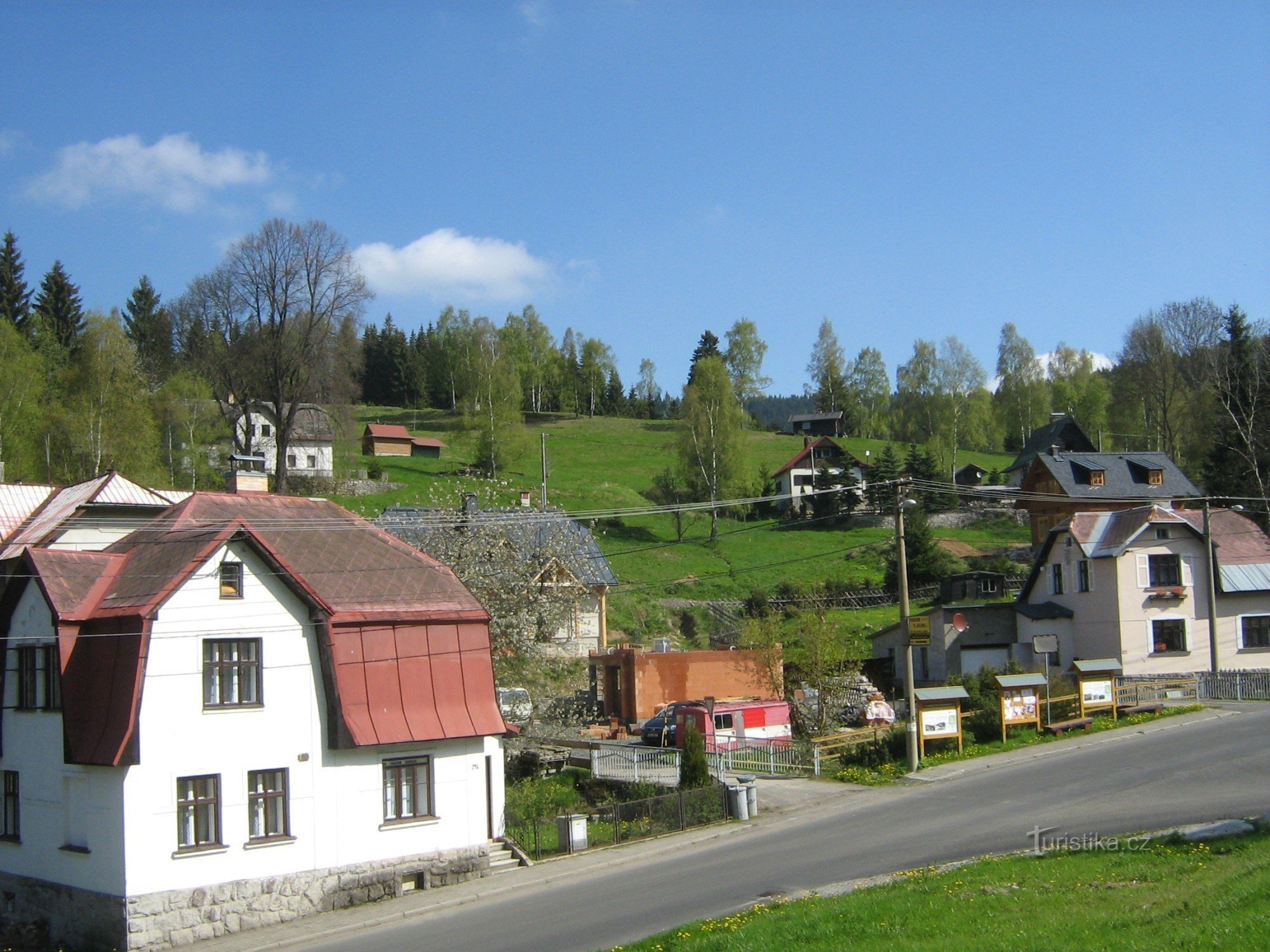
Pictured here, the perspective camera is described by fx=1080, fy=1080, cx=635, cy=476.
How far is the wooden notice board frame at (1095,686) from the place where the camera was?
3425 centimetres

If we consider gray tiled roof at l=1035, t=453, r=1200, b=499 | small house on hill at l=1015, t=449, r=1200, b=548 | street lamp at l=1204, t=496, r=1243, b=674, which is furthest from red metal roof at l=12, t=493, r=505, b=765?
gray tiled roof at l=1035, t=453, r=1200, b=499

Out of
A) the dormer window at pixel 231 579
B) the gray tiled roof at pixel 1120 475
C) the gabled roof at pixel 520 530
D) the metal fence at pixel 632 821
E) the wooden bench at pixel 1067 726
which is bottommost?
the metal fence at pixel 632 821

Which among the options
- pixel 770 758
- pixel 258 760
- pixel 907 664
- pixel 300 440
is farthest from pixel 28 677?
pixel 300 440

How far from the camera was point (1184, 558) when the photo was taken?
144 feet

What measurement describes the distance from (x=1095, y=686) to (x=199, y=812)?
26.7 m

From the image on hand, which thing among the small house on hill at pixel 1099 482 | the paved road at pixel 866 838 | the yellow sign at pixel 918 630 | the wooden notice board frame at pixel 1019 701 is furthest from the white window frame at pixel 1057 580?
the yellow sign at pixel 918 630

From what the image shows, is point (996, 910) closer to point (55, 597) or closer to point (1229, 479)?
point (55, 597)

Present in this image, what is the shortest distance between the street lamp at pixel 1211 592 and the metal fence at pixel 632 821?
77.6 feet

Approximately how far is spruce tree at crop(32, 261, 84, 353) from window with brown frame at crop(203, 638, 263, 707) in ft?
226

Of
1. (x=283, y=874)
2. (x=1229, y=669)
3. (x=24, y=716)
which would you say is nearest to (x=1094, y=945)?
(x=283, y=874)

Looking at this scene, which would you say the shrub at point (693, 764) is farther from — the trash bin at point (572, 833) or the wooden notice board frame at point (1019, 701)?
the wooden notice board frame at point (1019, 701)

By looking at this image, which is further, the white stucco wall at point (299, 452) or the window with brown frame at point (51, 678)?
the white stucco wall at point (299, 452)

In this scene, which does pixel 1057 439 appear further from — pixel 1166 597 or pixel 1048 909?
pixel 1048 909

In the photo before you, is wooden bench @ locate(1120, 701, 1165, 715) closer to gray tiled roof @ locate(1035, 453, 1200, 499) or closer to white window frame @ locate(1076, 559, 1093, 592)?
white window frame @ locate(1076, 559, 1093, 592)
